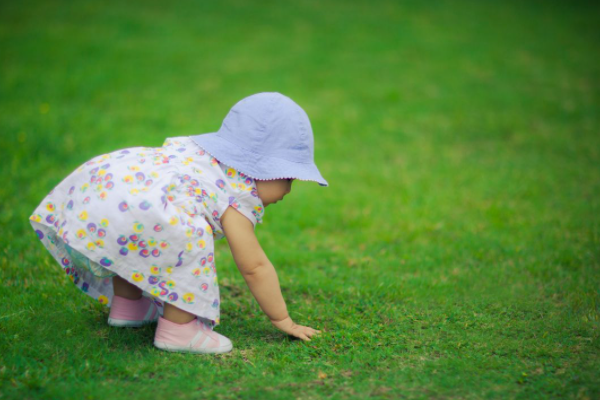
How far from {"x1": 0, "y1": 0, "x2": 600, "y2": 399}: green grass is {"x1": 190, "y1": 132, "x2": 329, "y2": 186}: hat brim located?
85 cm

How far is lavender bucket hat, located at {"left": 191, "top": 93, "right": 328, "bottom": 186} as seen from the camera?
9.43 ft

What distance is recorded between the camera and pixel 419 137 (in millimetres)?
6746

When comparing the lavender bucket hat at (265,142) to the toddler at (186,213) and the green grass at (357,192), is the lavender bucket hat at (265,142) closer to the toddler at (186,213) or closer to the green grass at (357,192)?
the toddler at (186,213)

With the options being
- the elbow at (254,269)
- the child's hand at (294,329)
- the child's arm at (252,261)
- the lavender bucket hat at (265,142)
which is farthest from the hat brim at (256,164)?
the child's hand at (294,329)

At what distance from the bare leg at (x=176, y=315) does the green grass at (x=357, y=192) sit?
0.58ft

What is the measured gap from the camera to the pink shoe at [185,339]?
2883 mm

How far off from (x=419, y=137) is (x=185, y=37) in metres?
5.31

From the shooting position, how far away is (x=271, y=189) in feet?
9.68

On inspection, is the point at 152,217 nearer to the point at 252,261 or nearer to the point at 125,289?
the point at 252,261

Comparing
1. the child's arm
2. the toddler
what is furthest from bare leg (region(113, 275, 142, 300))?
the child's arm

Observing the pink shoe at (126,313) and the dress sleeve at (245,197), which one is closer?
the dress sleeve at (245,197)

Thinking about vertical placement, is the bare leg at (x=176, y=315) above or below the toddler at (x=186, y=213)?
below

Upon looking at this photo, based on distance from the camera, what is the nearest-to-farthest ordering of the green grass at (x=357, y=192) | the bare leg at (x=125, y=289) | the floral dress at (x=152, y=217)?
the floral dress at (x=152, y=217) < the green grass at (x=357, y=192) < the bare leg at (x=125, y=289)

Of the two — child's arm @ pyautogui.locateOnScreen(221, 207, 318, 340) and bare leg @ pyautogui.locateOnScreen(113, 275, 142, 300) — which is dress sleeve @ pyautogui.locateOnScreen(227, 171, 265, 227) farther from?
bare leg @ pyautogui.locateOnScreen(113, 275, 142, 300)
